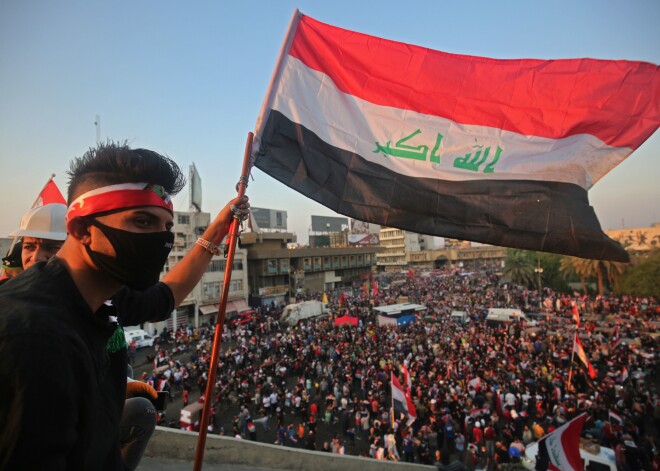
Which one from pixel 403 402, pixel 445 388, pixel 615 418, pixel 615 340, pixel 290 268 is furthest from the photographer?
pixel 290 268

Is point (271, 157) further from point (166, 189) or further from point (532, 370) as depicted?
point (532, 370)

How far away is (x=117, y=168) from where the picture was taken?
155 cm

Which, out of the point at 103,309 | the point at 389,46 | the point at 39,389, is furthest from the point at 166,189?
the point at 389,46

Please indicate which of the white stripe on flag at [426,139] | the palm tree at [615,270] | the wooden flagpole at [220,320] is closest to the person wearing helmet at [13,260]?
the wooden flagpole at [220,320]

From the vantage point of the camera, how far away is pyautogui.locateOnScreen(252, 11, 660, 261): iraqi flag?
11.7 ft

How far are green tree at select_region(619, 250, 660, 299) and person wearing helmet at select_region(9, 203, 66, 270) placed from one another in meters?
44.4

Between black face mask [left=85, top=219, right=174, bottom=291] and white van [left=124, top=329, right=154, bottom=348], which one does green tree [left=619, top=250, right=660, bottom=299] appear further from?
black face mask [left=85, top=219, right=174, bottom=291]

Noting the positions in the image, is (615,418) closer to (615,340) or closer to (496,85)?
(615,340)

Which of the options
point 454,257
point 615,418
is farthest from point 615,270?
point 454,257

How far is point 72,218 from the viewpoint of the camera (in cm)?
138

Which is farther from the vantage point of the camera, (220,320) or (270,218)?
(270,218)

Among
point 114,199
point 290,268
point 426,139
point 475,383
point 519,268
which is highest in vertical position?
point 426,139

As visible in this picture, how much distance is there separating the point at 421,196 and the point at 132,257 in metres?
2.98

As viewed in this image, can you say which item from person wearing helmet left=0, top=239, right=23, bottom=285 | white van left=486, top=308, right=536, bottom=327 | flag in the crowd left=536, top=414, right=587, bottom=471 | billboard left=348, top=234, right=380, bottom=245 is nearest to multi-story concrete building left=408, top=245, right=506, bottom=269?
billboard left=348, top=234, right=380, bottom=245
